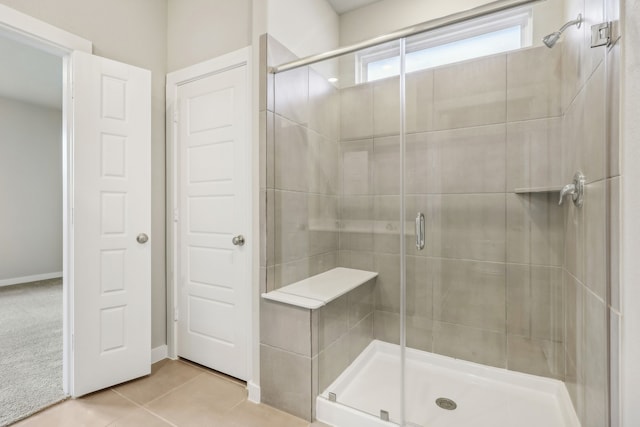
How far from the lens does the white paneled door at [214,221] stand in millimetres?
2035

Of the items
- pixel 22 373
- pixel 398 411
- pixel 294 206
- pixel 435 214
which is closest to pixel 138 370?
pixel 22 373

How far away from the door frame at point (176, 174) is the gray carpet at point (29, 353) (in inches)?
29.4

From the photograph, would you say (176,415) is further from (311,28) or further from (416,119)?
(311,28)

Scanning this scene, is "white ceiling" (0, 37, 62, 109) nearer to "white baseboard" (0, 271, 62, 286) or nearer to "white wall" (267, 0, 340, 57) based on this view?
"white baseboard" (0, 271, 62, 286)

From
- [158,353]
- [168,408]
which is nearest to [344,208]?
[168,408]

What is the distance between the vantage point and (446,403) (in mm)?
1712

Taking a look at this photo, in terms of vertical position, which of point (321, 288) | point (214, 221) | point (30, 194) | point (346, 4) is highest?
point (346, 4)

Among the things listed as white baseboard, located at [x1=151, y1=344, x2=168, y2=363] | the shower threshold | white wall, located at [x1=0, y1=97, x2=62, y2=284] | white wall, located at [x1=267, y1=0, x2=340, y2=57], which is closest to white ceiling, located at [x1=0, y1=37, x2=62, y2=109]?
white wall, located at [x1=0, y1=97, x2=62, y2=284]

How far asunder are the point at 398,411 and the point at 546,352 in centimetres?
97

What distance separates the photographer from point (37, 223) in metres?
4.79

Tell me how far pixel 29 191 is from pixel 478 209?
618 cm

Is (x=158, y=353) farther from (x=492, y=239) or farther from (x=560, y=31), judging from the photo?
(x=560, y=31)
